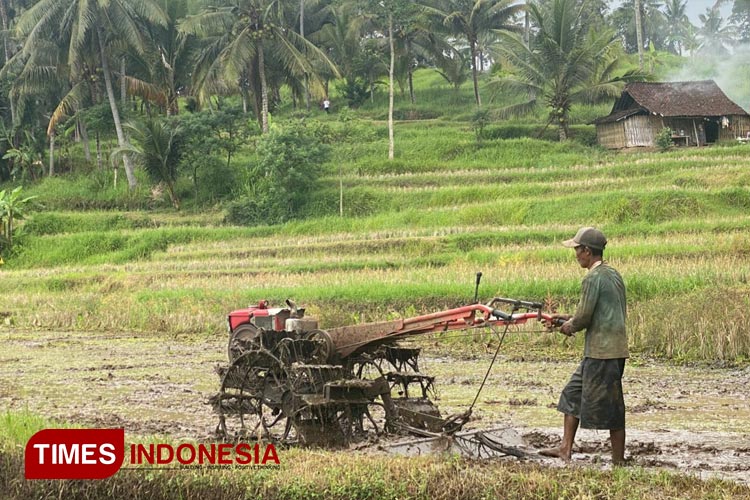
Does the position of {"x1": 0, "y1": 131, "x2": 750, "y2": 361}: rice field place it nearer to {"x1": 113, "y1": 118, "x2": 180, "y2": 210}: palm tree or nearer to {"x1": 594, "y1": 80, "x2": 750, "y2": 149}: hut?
{"x1": 594, "y1": 80, "x2": 750, "y2": 149}: hut

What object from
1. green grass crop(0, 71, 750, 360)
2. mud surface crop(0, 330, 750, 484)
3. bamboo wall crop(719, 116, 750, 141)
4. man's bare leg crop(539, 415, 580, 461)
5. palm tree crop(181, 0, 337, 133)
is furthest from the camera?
bamboo wall crop(719, 116, 750, 141)

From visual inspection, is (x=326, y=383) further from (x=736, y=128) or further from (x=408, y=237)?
(x=736, y=128)

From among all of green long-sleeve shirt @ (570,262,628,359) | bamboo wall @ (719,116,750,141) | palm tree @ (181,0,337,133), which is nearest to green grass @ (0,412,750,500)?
green long-sleeve shirt @ (570,262,628,359)

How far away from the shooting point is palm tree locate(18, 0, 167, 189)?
3062cm

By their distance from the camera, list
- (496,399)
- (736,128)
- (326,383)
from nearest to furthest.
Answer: (326,383) → (496,399) → (736,128)

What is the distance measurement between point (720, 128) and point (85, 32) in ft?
78.5

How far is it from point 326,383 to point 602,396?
2022 mm

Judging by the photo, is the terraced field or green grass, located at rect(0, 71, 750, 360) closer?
the terraced field

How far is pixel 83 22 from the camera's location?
30.2m

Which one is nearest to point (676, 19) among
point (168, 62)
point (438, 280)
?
point (168, 62)

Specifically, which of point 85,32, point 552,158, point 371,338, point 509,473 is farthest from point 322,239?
point 509,473

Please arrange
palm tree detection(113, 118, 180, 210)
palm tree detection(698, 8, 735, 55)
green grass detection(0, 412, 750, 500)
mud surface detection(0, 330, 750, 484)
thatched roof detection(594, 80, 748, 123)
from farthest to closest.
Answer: palm tree detection(698, 8, 735, 55) < thatched roof detection(594, 80, 748, 123) < palm tree detection(113, 118, 180, 210) < mud surface detection(0, 330, 750, 484) < green grass detection(0, 412, 750, 500)

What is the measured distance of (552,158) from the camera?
3269 cm

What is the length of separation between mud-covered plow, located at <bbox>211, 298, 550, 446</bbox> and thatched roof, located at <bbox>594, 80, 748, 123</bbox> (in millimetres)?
28365
